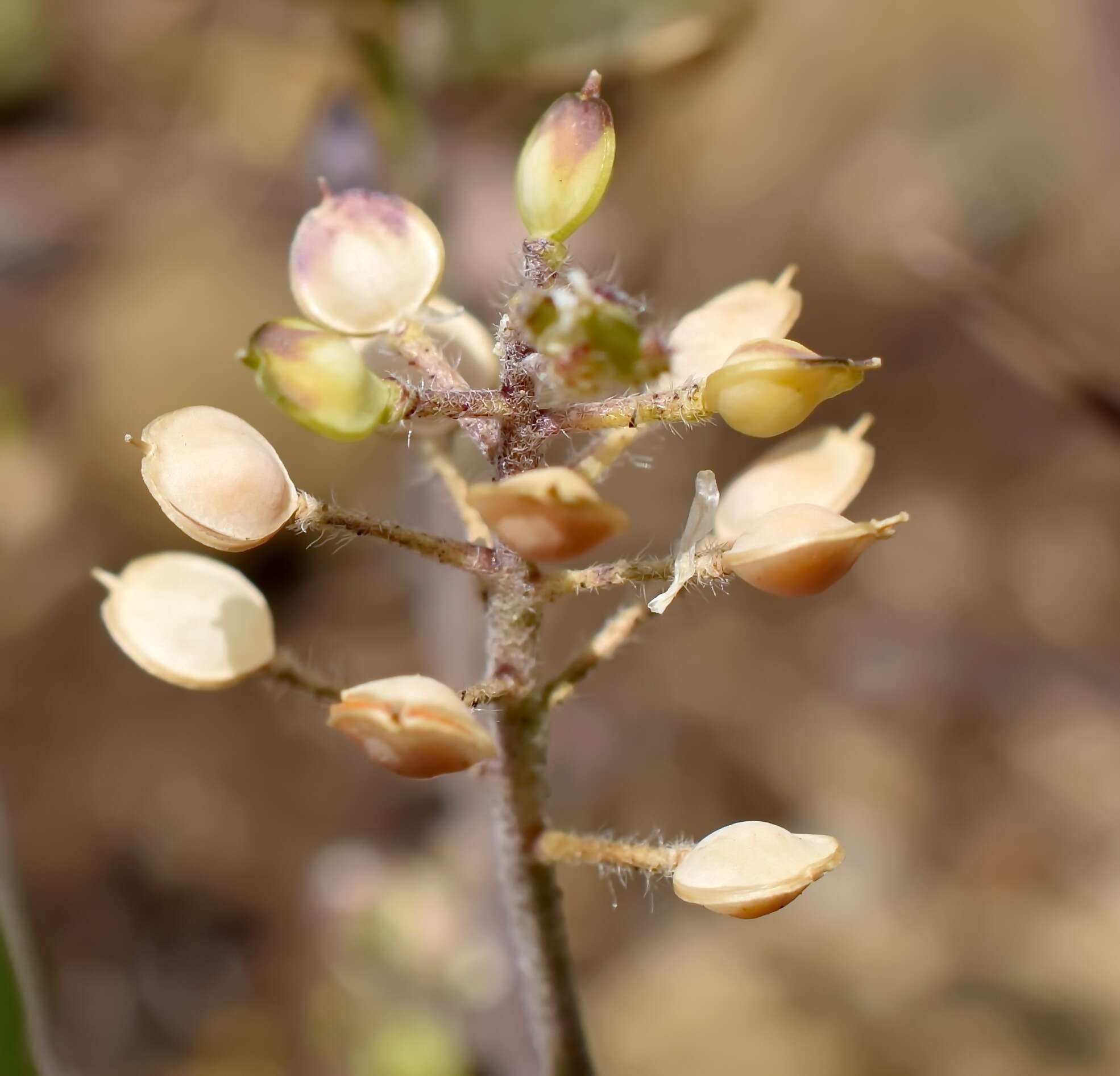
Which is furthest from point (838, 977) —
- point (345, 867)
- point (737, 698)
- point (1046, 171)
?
point (1046, 171)

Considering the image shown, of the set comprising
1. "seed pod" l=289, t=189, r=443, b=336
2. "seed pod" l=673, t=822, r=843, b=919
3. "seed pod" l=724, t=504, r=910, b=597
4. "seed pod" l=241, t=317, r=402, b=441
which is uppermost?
"seed pod" l=289, t=189, r=443, b=336

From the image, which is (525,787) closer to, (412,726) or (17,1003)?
(412,726)

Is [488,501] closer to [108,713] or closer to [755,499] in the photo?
[755,499]

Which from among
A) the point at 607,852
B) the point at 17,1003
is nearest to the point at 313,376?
the point at 607,852

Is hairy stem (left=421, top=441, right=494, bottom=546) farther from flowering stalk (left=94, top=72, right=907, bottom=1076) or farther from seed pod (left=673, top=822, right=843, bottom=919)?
seed pod (left=673, top=822, right=843, bottom=919)

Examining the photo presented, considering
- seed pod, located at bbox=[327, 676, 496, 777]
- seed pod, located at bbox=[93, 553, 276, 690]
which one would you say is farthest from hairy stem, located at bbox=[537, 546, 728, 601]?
seed pod, located at bbox=[93, 553, 276, 690]

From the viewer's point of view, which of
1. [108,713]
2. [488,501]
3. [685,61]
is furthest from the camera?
[108,713]
